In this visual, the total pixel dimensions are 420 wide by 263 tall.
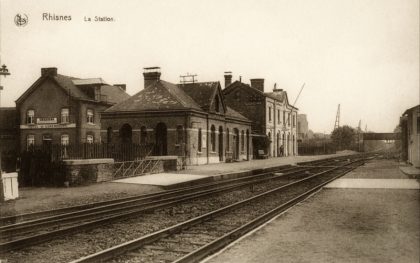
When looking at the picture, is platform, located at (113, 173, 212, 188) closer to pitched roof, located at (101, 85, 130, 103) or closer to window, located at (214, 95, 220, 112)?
window, located at (214, 95, 220, 112)

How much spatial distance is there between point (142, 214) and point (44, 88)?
3427 cm

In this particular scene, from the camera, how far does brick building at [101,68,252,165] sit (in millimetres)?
31969

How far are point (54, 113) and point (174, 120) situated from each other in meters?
15.6

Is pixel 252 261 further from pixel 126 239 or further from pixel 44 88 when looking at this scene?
pixel 44 88

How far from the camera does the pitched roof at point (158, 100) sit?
1281 inches

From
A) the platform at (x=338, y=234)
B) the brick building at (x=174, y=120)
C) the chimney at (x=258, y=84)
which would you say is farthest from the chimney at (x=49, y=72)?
the platform at (x=338, y=234)

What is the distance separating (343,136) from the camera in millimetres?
86000

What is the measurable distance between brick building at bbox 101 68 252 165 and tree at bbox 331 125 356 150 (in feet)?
171

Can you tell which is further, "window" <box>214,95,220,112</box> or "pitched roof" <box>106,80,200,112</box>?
"window" <box>214,95,220,112</box>

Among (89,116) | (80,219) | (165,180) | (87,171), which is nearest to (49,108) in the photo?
(89,116)

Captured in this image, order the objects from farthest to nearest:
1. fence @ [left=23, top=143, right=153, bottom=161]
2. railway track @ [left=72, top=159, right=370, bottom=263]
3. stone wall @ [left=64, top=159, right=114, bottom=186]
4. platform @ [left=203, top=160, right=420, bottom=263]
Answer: fence @ [left=23, top=143, right=153, bottom=161] < stone wall @ [left=64, top=159, right=114, bottom=186] < railway track @ [left=72, top=159, right=370, bottom=263] < platform @ [left=203, top=160, right=420, bottom=263]

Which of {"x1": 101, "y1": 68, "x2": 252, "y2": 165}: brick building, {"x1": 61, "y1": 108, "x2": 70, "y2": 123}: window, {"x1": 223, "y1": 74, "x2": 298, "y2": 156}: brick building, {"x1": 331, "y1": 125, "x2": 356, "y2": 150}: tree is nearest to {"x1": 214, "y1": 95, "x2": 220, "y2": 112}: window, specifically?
{"x1": 101, "y1": 68, "x2": 252, "y2": 165}: brick building

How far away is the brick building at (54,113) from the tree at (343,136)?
2163 inches

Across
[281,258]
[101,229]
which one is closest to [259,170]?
[101,229]
